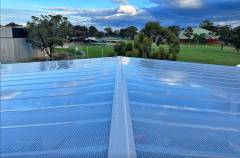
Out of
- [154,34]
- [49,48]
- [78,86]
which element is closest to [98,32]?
[49,48]

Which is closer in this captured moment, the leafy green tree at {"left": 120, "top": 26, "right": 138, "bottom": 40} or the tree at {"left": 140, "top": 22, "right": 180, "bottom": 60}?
the tree at {"left": 140, "top": 22, "right": 180, "bottom": 60}

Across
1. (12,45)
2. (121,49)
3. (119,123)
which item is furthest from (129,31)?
(119,123)

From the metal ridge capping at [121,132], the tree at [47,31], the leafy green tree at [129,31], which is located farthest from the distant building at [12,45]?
the metal ridge capping at [121,132]

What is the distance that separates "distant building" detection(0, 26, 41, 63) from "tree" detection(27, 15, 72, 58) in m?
1.28

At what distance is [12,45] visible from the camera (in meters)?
32.4

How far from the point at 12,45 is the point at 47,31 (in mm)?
4726

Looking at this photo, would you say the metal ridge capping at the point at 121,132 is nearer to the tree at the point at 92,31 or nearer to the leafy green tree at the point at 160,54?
the leafy green tree at the point at 160,54

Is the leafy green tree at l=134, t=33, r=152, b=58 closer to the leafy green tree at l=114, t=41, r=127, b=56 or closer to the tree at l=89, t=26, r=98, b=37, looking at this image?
the leafy green tree at l=114, t=41, r=127, b=56

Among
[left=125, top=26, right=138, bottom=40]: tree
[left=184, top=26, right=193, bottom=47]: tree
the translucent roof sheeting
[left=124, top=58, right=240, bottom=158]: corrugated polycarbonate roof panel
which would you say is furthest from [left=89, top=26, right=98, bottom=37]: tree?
[left=124, top=58, right=240, bottom=158]: corrugated polycarbonate roof panel

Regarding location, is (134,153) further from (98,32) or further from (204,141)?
(98,32)

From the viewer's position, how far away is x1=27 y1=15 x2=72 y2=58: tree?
3491 cm

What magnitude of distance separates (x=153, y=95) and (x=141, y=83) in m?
0.87

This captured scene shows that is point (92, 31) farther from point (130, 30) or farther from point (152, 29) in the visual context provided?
point (152, 29)

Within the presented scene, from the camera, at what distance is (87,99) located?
11.5ft
